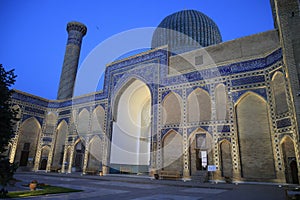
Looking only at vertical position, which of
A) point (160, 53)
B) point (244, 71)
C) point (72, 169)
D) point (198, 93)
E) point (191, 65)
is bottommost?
point (72, 169)

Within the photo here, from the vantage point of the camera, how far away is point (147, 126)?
19.9m

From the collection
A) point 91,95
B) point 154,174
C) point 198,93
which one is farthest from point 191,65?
point 91,95

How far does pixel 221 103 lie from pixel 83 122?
506 inches

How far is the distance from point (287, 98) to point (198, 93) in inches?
199

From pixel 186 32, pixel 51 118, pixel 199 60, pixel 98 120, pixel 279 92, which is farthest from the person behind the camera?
pixel 51 118

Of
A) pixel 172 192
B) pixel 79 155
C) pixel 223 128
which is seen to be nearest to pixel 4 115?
pixel 172 192

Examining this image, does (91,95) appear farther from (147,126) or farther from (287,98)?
(287,98)

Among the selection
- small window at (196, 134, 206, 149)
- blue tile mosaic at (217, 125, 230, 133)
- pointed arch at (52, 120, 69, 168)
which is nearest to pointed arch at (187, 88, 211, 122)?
blue tile mosaic at (217, 125, 230, 133)

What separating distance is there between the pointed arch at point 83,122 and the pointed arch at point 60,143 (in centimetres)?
160

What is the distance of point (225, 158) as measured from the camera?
39.5 ft

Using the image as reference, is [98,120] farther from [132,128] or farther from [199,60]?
[199,60]

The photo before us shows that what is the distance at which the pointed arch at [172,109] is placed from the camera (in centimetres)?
1434

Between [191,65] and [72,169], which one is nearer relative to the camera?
[191,65]

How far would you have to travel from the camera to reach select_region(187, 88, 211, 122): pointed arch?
524 inches
